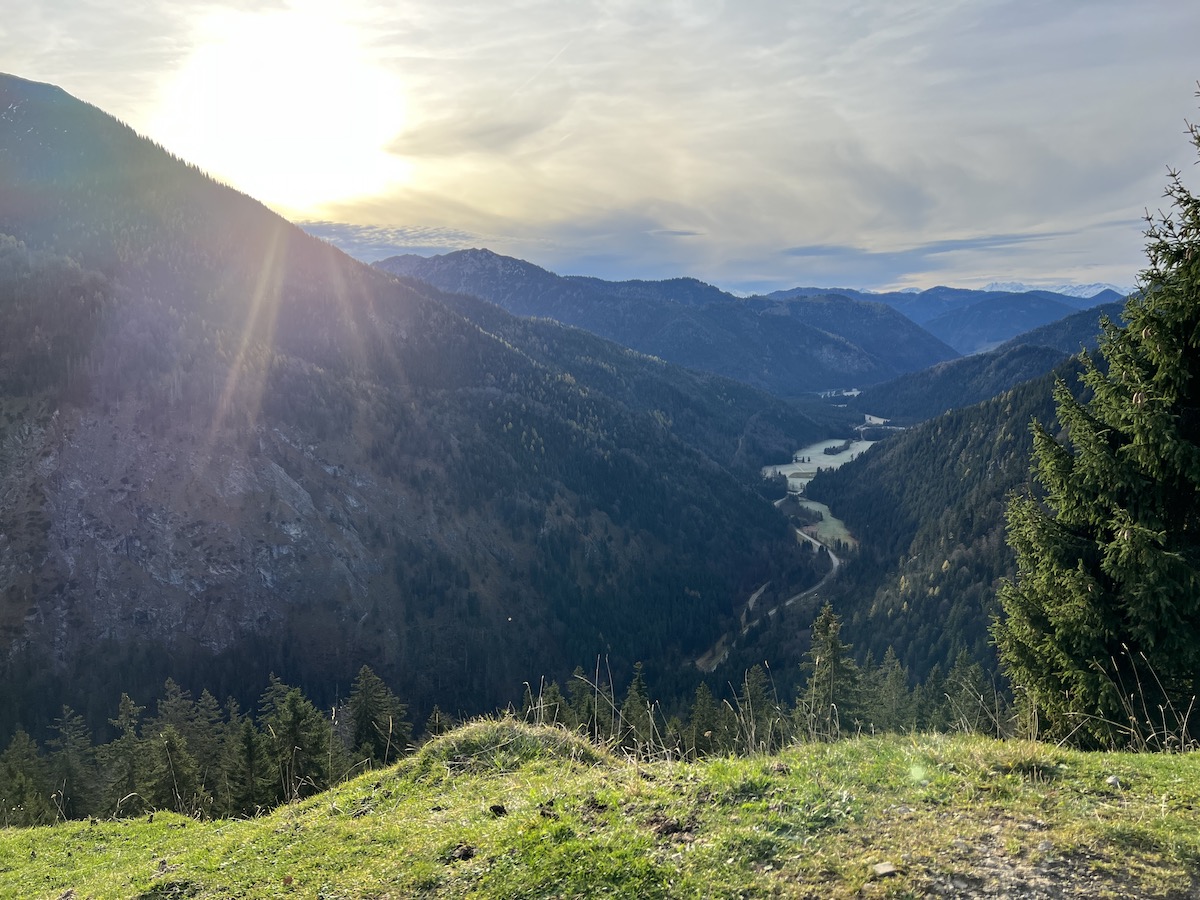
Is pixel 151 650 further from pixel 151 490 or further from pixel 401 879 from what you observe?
pixel 401 879

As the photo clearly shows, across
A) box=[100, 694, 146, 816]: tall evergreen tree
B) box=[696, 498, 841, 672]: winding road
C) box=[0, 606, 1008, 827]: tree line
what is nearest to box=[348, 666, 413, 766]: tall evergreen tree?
box=[0, 606, 1008, 827]: tree line

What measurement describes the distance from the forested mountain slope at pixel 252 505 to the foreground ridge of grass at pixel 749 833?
377 ft

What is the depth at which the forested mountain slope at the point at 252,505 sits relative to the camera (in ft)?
354

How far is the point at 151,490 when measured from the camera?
116 metres

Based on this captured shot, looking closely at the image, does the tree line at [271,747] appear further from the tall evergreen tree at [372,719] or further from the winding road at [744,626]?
the winding road at [744,626]

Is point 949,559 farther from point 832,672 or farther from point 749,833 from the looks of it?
point 749,833

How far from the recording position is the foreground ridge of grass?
7258 mm

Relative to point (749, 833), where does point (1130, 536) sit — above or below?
above

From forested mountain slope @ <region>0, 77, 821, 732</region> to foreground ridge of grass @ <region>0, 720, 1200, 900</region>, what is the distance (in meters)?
115

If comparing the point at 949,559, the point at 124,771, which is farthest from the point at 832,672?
the point at 949,559

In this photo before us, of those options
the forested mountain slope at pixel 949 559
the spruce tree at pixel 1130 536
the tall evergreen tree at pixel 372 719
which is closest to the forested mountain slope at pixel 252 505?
the forested mountain slope at pixel 949 559

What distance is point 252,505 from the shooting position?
124625 millimetres

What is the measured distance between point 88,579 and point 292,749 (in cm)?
9944

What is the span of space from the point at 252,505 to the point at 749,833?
13629 centimetres
